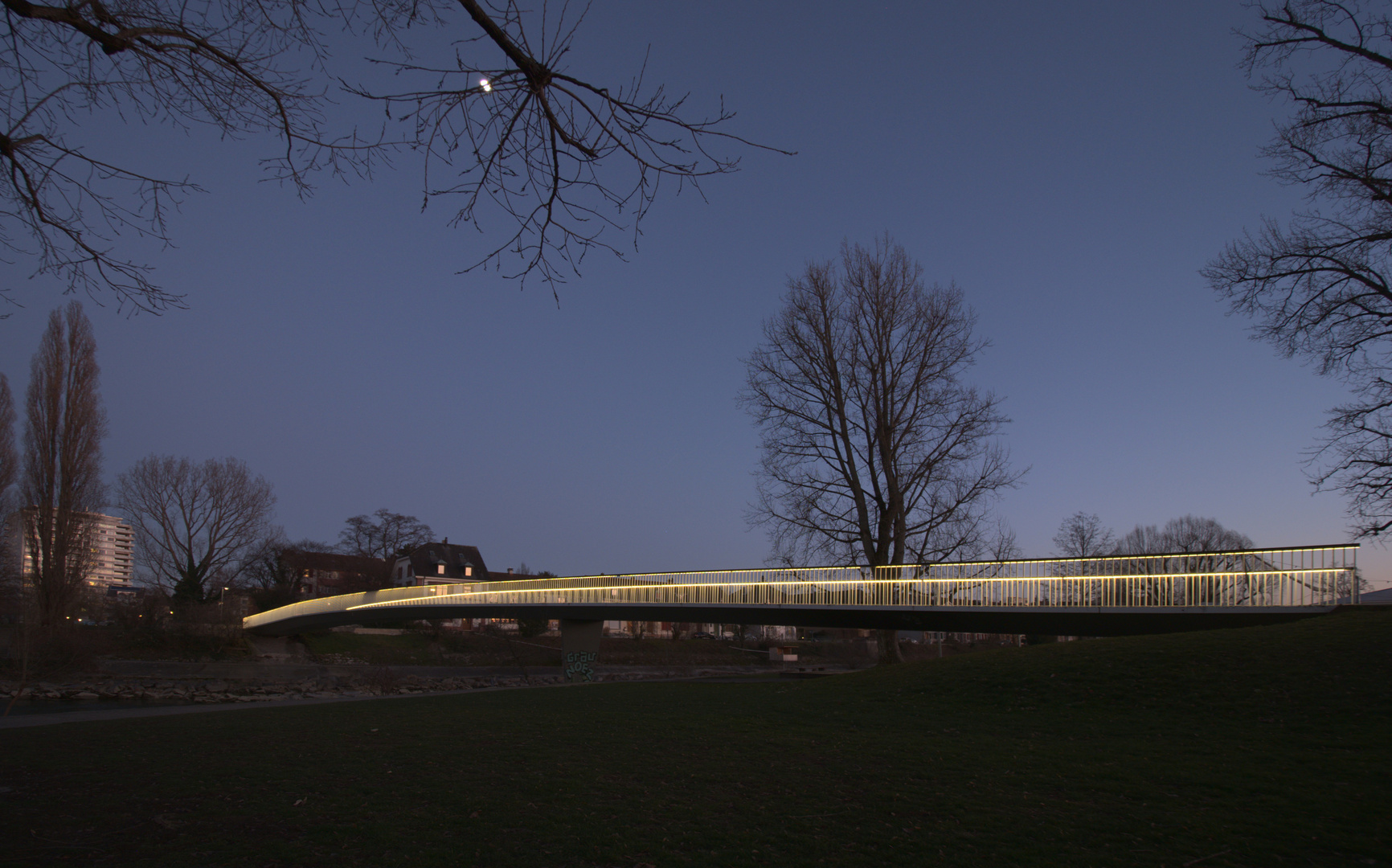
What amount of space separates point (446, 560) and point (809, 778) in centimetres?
8485

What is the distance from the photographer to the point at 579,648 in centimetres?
3188

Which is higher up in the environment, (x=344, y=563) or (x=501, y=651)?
(x=344, y=563)

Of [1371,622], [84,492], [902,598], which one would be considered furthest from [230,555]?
[1371,622]

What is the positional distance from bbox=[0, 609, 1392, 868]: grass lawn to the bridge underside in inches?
89.8

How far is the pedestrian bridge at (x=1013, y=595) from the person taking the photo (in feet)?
51.5

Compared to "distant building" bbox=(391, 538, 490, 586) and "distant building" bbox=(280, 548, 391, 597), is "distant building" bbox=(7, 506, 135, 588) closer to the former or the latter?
"distant building" bbox=(280, 548, 391, 597)

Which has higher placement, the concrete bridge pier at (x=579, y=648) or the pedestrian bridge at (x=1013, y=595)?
the pedestrian bridge at (x=1013, y=595)

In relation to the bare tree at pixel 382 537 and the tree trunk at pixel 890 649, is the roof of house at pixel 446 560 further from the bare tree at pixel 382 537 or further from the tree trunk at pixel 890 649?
the tree trunk at pixel 890 649

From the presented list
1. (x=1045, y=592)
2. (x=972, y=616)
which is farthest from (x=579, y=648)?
(x=1045, y=592)

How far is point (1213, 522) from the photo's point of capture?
64188 millimetres

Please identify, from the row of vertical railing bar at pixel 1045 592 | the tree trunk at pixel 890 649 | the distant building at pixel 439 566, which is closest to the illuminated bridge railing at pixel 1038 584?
the row of vertical railing bar at pixel 1045 592

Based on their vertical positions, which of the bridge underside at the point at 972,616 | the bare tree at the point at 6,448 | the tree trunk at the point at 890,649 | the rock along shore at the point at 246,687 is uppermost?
the bare tree at the point at 6,448

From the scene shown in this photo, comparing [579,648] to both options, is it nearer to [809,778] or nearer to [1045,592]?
[1045,592]

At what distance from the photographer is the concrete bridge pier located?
31500mm
